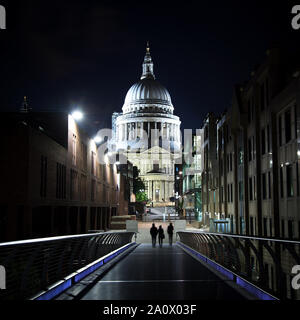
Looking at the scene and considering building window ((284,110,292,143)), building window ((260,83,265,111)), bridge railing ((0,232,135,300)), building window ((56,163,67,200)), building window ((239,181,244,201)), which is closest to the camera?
bridge railing ((0,232,135,300))

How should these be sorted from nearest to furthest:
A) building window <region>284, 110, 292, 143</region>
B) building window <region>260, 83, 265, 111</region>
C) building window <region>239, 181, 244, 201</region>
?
building window <region>284, 110, 292, 143</region>
building window <region>260, 83, 265, 111</region>
building window <region>239, 181, 244, 201</region>

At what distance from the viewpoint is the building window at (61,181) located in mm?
32062

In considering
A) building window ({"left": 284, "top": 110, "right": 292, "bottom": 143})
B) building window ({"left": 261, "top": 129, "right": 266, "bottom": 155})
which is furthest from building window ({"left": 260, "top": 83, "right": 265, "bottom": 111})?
building window ({"left": 284, "top": 110, "right": 292, "bottom": 143})

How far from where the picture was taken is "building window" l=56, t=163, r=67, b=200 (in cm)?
3206

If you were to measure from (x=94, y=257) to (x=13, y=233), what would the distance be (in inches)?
308

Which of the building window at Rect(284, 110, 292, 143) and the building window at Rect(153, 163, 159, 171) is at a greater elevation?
the building window at Rect(153, 163, 159, 171)

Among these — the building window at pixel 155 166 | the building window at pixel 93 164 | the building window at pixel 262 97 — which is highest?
the building window at pixel 155 166

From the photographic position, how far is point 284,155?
2962 cm

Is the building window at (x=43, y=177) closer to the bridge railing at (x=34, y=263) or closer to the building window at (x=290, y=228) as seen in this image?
the bridge railing at (x=34, y=263)

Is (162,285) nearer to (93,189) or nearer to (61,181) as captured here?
(61,181)

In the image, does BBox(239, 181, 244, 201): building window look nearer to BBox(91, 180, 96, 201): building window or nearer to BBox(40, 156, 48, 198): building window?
BBox(91, 180, 96, 201): building window

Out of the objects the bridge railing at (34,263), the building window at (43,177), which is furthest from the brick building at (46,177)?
the bridge railing at (34,263)
